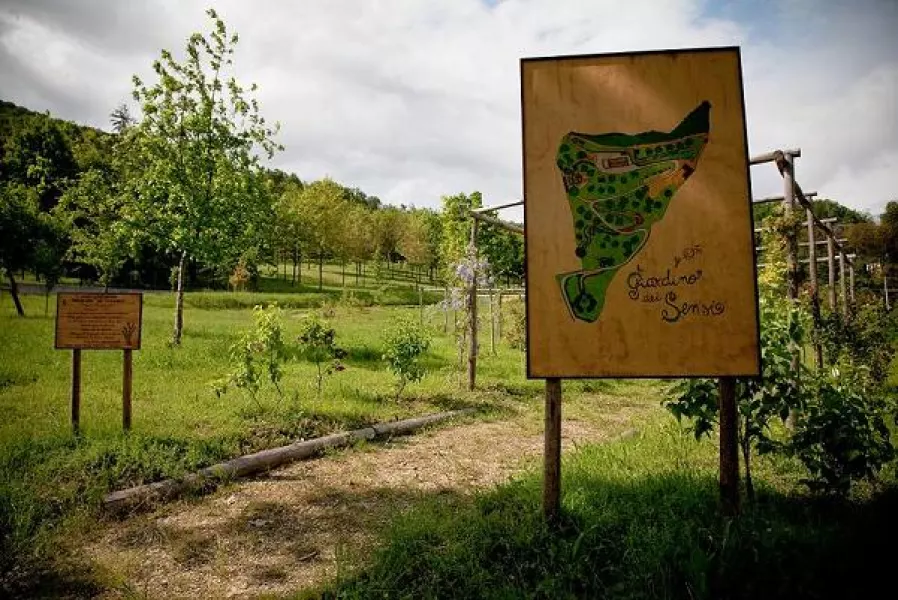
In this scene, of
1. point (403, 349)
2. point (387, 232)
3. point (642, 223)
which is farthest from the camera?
point (387, 232)

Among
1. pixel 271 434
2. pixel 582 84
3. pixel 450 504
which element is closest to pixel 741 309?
pixel 582 84

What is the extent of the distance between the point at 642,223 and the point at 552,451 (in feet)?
6.54

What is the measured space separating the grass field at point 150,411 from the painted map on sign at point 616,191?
5.07 meters

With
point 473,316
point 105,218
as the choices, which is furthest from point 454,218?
point 473,316

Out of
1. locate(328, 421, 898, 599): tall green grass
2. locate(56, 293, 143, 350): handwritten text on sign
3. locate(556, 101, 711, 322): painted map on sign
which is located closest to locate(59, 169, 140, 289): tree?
locate(56, 293, 143, 350): handwritten text on sign

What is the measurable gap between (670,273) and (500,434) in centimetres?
506

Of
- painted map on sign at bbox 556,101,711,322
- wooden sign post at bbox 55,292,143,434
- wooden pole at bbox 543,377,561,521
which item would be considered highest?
painted map on sign at bbox 556,101,711,322

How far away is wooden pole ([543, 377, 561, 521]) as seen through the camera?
4.02 m

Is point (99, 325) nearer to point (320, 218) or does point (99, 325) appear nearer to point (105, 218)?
point (105, 218)

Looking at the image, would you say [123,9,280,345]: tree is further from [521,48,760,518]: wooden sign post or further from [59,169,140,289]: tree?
[521,48,760,518]: wooden sign post

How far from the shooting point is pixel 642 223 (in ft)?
12.4

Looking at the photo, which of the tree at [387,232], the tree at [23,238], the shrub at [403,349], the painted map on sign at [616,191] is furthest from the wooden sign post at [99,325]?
A: the tree at [387,232]

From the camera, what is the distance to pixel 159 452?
5875 mm

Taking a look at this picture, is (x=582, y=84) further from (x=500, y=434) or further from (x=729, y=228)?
(x=500, y=434)
